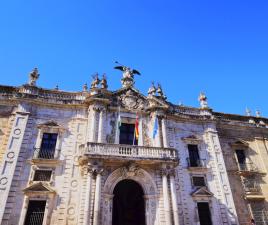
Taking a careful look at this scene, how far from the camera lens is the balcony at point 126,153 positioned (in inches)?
591

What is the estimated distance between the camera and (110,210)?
47.6 feet

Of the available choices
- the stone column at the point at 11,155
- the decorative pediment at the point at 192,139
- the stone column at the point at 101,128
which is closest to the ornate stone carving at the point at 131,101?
the stone column at the point at 101,128

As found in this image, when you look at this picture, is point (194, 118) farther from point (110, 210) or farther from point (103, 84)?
point (110, 210)

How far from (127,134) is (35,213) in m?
8.21

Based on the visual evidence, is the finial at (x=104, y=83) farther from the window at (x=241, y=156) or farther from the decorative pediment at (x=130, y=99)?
the window at (x=241, y=156)

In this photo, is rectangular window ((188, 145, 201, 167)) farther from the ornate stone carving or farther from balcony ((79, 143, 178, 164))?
the ornate stone carving

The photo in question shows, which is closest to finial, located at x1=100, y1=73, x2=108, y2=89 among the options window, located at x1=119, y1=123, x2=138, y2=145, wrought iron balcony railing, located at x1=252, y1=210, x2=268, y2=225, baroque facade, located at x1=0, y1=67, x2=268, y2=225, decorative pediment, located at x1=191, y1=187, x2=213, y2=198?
baroque facade, located at x1=0, y1=67, x2=268, y2=225

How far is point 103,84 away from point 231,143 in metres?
12.5

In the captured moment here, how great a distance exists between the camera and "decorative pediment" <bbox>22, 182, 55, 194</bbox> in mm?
14148

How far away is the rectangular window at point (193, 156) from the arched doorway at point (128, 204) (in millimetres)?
4840

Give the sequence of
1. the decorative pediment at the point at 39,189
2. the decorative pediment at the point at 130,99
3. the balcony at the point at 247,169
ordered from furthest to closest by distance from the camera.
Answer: the balcony at the point at 247,169, the decorative pediment at the point at 130,99, the decorative pediment at the point at 39,189

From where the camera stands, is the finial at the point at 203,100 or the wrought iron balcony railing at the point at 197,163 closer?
the wrought iron balcony railing at the point at 197,163

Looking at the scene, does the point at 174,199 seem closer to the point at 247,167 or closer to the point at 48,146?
the point at 247,167

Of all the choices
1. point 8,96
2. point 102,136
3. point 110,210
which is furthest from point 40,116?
point 110,210
